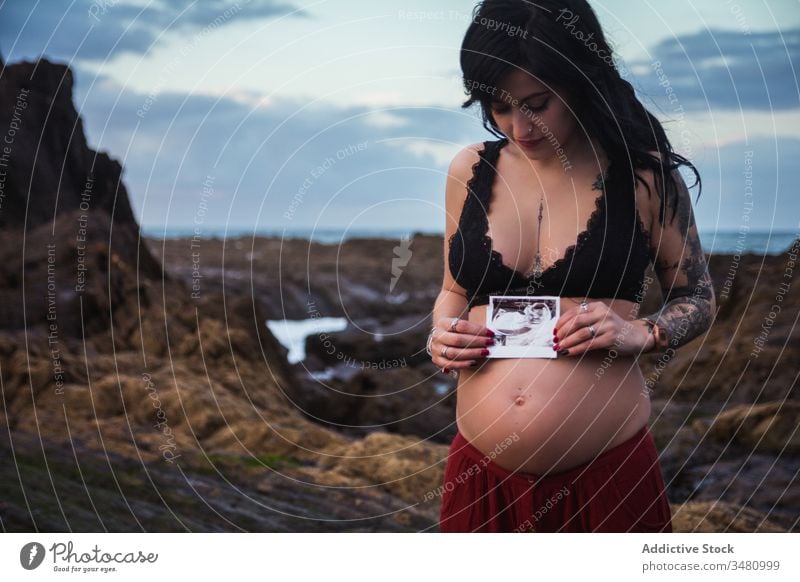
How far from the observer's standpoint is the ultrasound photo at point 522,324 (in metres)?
2.33

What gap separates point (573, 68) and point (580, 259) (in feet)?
1.60

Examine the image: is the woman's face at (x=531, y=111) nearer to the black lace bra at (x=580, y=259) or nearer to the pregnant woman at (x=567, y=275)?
the pregnant woman at (x=567, y=275)

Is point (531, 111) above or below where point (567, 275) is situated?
above

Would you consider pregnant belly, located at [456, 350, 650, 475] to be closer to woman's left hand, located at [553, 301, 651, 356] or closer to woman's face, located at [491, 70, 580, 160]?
woman's left hand, located at [553, 301, 651, 356]

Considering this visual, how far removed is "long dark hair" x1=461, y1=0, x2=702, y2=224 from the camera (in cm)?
225

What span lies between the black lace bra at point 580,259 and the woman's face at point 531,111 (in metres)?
0.18

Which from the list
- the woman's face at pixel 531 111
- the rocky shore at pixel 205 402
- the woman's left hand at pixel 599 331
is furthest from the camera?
the rocky shore at pixel 205 402

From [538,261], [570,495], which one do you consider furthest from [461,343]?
[570,495]

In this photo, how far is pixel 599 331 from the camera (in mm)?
2174

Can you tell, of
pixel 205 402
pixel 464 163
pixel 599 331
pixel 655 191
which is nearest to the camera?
pixel 599 331

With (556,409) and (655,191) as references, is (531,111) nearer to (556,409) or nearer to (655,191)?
(655,191)

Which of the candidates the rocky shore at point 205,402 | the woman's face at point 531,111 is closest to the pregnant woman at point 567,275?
the woman's face at point 531,111

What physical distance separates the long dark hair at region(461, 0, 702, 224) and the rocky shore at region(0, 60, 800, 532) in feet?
7.52
